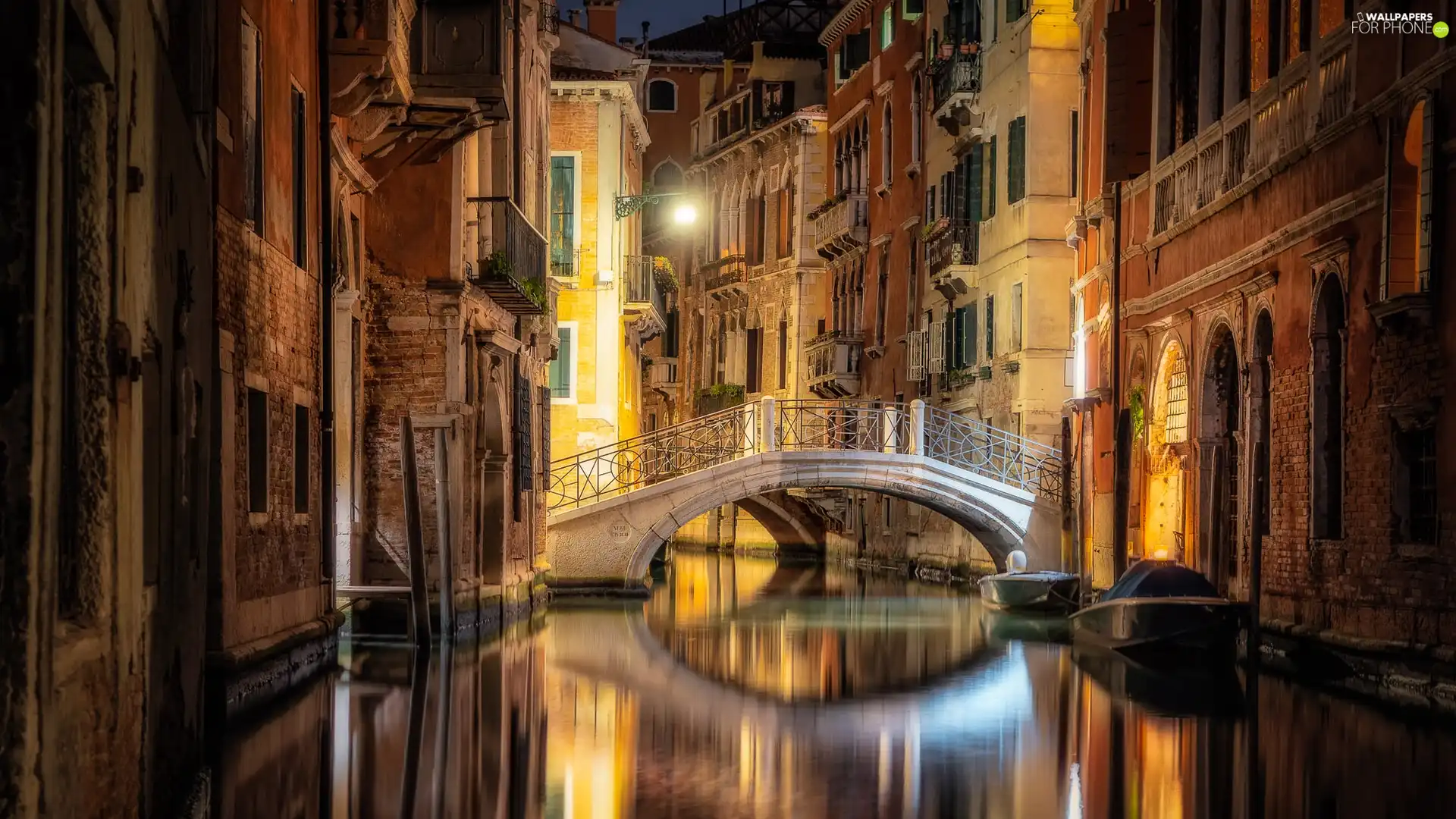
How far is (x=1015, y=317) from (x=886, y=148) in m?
9.87

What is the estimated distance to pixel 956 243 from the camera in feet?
112

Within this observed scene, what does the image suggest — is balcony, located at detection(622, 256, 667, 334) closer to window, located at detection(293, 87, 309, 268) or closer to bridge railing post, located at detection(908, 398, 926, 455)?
bridge railing post, located at detection(908, 398, 926, 455)

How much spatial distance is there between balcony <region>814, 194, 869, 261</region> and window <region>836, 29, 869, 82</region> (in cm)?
279

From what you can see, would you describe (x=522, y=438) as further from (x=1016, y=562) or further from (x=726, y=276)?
(x=726, y=276)

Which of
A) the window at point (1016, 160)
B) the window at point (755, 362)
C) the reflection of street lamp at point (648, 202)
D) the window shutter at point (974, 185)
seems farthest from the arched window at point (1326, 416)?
the window at point (755, 362)

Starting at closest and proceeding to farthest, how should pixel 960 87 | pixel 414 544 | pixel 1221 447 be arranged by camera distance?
pixel 414 544
pixel 1221 447
pixel 960 87

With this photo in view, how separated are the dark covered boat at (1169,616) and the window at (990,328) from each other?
44.2 ft

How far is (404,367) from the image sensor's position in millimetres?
20781

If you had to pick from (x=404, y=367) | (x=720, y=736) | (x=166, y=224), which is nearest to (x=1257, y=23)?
(x=404, y=367)

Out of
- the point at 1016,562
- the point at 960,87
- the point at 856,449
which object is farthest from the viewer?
the point at 960,87

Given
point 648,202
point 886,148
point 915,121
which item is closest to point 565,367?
point 648,202

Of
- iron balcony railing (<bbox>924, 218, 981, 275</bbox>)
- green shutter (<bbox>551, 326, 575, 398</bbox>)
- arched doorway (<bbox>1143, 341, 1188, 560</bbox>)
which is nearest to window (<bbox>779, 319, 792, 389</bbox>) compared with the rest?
iron balcony railing (<bbox>924, 218, 981, 275</bbox>)

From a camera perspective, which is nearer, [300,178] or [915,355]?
[300,178]

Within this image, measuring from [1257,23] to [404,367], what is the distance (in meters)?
8.78
